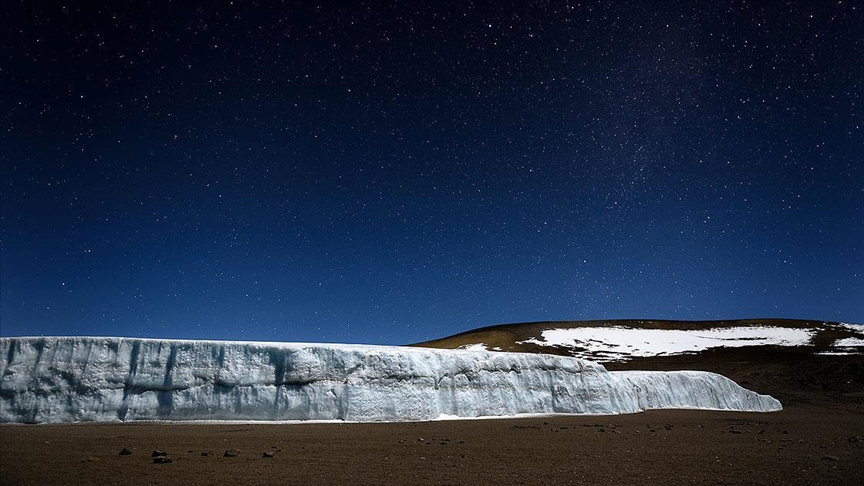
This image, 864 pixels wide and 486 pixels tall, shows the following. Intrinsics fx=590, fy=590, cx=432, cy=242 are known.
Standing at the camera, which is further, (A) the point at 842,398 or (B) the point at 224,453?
(A) the point at 842,398

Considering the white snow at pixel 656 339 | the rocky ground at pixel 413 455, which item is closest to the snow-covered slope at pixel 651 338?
the white snow at pixel 656 339

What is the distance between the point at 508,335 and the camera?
59.8 meters

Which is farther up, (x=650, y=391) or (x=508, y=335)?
(x=508, y=335)

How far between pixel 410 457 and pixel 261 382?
25.2 ft

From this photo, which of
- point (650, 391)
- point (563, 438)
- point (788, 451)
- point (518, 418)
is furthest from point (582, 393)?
point (788, 451)

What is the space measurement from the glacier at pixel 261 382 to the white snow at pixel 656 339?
112ft

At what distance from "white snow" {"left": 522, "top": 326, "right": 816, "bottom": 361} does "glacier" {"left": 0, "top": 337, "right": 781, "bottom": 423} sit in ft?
112

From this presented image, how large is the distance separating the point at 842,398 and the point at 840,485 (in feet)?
104

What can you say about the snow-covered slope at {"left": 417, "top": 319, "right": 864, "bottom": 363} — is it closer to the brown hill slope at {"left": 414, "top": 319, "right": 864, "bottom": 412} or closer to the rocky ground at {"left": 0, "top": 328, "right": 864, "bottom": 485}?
the brown hill slope at {"left": 414, "top": 319, "right": 864, "bottom": 412}

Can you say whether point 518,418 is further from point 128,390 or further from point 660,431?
point 128,390

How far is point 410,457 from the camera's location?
7996mm

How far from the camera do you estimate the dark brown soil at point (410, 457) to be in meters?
5.49

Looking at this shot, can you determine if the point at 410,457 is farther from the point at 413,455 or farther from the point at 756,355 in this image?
the point at 756,355

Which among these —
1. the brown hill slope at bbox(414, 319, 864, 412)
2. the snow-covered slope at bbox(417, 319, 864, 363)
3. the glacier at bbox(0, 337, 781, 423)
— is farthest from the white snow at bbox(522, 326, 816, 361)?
the glacier at bbox(0, 337, 781, 423)
